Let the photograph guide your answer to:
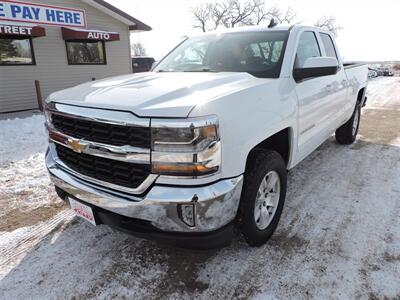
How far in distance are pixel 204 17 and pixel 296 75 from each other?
4623cm

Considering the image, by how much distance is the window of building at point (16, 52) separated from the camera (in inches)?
398

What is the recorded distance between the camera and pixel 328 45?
171 inches

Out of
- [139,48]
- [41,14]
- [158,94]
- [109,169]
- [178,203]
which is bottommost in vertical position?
[178,203]

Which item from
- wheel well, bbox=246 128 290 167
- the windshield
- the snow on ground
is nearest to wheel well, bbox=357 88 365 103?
the snow on ground

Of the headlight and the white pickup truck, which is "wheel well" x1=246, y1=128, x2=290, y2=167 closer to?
the white pickup truck

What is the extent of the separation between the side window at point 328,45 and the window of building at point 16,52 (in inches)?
396

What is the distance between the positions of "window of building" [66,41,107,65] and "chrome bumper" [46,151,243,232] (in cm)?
1145

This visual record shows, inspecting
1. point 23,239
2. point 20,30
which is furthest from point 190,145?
point 20,30

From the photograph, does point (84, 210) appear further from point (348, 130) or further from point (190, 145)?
point (348, 130)

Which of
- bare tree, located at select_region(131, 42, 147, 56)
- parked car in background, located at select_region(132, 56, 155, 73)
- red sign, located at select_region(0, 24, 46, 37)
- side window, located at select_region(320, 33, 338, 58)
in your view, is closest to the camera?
side window, located at select_region(320, 33, 338, 58)

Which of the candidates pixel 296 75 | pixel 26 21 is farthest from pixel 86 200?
pixel 26 21

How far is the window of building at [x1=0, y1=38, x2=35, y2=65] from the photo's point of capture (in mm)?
10105

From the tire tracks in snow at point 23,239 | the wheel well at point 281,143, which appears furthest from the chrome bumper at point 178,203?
the tire tracks in snow at point 23,239

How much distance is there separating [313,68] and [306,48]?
761mm
